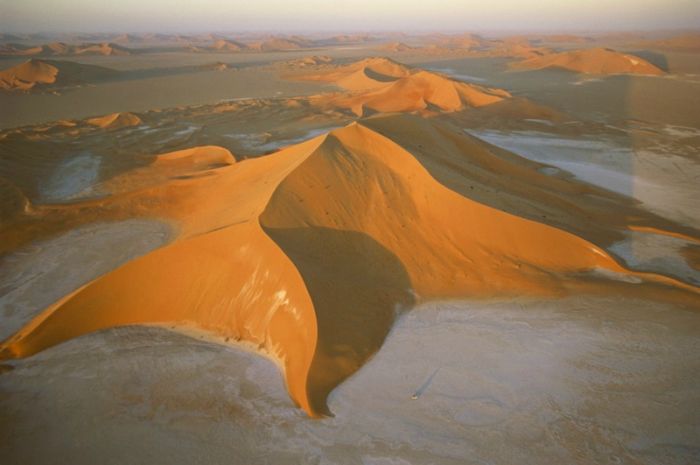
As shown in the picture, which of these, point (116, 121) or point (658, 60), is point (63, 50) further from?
point (658, 60)

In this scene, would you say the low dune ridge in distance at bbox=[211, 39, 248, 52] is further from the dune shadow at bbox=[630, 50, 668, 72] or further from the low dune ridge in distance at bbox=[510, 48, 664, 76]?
the dune shadow at bbox=[630, 50, 668, 72]

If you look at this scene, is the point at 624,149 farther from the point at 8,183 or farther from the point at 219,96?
the point at 219,96

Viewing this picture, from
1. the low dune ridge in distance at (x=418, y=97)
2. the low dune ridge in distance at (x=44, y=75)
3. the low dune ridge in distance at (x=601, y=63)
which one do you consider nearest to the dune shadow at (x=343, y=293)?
the low dune ridge in distance at (x=418, y=97)

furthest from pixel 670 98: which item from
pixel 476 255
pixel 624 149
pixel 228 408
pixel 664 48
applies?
pixel 664 48

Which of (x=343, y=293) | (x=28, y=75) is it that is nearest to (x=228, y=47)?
(x=28, y=75)

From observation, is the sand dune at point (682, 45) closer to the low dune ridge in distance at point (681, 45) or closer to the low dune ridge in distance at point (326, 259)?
the low dune ridge in distance at point (681, 45)

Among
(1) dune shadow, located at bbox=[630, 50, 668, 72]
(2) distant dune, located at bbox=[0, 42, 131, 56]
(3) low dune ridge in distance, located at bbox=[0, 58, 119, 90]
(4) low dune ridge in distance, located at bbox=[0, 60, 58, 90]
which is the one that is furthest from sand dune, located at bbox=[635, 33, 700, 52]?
(2) distant dune, located at bbox=[0, 42, 131, 56]
